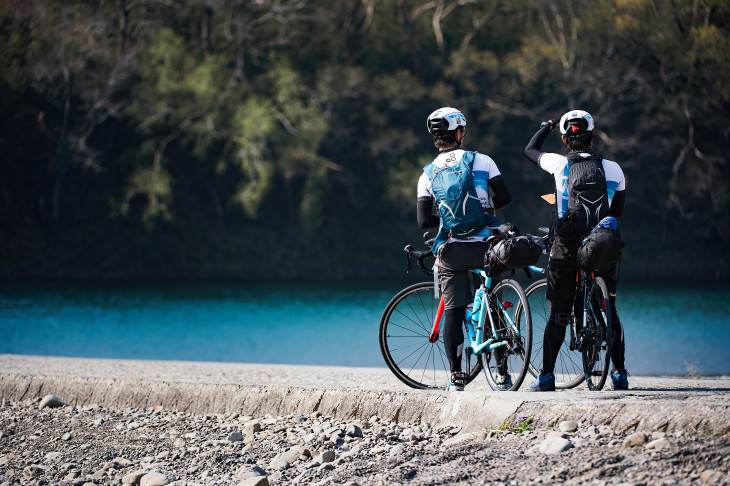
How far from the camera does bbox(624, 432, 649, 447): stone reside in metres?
3.99

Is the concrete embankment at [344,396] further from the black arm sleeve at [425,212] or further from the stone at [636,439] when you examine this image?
the black arm sleeve at [425,212]

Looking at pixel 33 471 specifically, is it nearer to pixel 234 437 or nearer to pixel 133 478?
pixel 133 478

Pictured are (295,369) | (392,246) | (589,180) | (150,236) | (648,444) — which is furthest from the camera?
(392,246)

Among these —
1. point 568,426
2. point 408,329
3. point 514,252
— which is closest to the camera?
point 568,426

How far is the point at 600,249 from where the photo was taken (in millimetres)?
5027

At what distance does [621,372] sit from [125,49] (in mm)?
26480

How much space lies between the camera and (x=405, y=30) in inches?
1287

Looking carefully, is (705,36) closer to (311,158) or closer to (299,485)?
Result: (311,158)

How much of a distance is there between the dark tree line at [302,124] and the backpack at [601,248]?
22.8m

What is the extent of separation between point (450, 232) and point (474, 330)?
0.66 m

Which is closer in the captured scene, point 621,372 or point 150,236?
point 621,372

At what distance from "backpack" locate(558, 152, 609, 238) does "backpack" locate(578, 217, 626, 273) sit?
8cm

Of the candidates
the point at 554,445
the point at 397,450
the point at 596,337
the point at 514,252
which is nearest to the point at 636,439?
the point at 554,445

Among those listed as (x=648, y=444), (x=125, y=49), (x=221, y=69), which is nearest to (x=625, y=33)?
(x=221, y=69)
